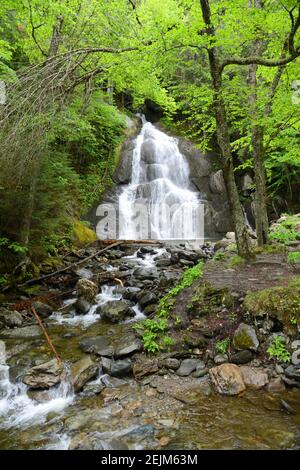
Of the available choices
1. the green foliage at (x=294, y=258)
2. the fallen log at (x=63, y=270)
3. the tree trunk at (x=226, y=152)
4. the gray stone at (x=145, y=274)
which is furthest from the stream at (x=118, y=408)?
the green foliage at (x=294, y=258)

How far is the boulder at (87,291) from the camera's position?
8039 mm

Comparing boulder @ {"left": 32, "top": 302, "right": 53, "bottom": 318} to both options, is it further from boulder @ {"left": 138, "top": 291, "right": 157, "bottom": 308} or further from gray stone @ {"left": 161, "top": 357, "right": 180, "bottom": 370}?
gray stone @ {"left": 161, "top": 357, "right": 180, "bottom": 370}

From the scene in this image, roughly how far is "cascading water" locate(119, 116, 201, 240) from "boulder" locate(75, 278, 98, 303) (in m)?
7.87

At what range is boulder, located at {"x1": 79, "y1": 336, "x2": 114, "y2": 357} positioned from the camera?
5.38 metres

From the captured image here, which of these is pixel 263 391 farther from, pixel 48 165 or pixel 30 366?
pixel 48 165

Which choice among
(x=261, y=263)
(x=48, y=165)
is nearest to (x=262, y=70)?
(x=261, y=263)

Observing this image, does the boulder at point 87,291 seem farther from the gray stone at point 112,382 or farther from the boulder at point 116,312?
the gray stone at point 112,382

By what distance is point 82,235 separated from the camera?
1354 centimetres

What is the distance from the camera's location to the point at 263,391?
416cm

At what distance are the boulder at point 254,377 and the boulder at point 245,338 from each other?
322 mm

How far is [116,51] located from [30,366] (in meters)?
6.01

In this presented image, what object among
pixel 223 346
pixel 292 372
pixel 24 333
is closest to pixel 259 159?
pixel 223 346

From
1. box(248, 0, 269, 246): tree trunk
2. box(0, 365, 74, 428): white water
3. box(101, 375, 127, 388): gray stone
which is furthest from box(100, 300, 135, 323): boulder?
box(248, 0, 269, 246): tree trunk

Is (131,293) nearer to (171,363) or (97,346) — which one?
(97,346)
